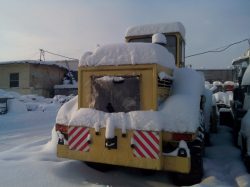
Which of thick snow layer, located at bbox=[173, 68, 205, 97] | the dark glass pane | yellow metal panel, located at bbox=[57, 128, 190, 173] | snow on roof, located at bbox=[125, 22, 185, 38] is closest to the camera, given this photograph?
yellow metal panel, located at bbox=[57, 128, 190, 173]

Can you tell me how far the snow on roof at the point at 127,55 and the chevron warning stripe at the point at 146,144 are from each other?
1155mm

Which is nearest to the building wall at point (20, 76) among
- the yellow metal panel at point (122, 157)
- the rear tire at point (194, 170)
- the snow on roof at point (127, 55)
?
the snow on roof at point (127, 55)

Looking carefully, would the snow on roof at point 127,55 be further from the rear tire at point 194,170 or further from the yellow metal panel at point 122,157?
the rear tire at point 194,170

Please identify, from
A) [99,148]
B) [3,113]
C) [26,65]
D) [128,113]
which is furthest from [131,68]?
[26,65]

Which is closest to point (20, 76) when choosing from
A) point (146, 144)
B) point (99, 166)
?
point (99, 166)

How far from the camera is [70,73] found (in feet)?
101

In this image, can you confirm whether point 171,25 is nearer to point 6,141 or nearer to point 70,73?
point 6,141

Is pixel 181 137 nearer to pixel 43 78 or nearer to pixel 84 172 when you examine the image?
pixel 84 172

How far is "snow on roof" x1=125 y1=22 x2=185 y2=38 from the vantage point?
24.1 ft

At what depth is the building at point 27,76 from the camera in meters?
25.0

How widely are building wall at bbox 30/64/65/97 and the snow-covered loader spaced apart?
20639mm

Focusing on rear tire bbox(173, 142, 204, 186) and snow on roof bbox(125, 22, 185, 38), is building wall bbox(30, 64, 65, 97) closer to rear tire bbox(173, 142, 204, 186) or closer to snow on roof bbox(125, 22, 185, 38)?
snow on roof bbox(125, 22, 185, 38)

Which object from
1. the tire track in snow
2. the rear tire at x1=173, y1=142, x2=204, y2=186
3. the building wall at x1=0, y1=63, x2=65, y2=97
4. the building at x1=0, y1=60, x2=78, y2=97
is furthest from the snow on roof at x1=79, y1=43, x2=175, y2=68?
the building wall at x1=0, y1=63, x2=65, y2=97

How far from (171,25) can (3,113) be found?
1224cm
